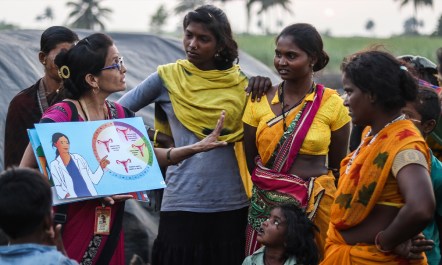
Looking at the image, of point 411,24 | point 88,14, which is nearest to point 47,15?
point 88,14

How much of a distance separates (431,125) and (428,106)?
0.11m

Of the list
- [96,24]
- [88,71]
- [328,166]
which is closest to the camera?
[88,71]

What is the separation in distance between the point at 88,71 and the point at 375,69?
143cm

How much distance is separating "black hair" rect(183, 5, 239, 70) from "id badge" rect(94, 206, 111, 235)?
1.26 m

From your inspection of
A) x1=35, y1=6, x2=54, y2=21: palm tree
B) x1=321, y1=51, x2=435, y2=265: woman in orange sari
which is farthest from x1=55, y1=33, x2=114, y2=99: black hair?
x1=35, y1=6, x2=54, y2=21: palm tree

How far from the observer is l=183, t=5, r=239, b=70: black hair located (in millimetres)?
4730

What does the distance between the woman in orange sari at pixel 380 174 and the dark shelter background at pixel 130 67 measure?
2944mm

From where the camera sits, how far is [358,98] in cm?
359

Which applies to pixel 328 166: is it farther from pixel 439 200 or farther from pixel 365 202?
pixel 365 202

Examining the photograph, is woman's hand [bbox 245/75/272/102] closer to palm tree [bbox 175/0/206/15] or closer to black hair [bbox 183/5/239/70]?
black hair [bbox 183/5/239/70]

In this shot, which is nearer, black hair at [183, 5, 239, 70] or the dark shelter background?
black hair at [183, 5, 239, 70]

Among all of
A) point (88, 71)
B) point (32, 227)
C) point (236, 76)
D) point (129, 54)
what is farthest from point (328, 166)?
point (129, 54)

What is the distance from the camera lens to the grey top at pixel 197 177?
4773 mm

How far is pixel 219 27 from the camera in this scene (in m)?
4.75
